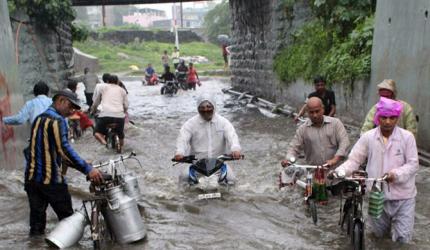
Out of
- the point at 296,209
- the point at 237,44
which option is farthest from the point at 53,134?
the point at 237,44

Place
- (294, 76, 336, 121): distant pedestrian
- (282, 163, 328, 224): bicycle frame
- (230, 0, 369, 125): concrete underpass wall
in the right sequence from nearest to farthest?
1. (282, 163, 328, 224): bicycle frame
2. (294, 76, 336, 121): distant pedestrian
3. (230, 0, 369, 125): concrete underpass wall

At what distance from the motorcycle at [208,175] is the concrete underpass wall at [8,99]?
360 centimetres

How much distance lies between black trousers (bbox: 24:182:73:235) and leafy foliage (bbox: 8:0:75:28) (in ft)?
33.1

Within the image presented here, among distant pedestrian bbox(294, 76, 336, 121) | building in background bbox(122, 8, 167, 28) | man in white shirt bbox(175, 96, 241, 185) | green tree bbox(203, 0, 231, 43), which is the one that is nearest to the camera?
man in white shirt bbox(175, 96, 241, 185)

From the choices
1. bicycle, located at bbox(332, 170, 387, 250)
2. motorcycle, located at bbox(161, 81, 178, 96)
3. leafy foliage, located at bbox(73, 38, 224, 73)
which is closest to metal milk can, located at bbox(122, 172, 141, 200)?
bicycle, located at bbox(332, 170, 387, 250)

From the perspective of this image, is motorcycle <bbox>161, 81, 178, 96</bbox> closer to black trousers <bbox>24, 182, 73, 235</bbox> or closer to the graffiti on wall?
the graffiti on wall

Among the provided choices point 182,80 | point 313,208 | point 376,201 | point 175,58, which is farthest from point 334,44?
point 175,58

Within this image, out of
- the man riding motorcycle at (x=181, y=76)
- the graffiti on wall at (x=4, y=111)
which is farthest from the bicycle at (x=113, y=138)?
the man riding motorcycle at (x=181, y=76)

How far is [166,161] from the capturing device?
1214cm

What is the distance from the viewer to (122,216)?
5898 mm

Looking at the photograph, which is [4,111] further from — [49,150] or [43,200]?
[49,150]

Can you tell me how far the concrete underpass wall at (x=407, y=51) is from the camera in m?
9.95

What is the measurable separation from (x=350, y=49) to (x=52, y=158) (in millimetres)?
9513

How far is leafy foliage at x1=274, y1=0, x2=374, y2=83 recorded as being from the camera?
1328 centimetres
